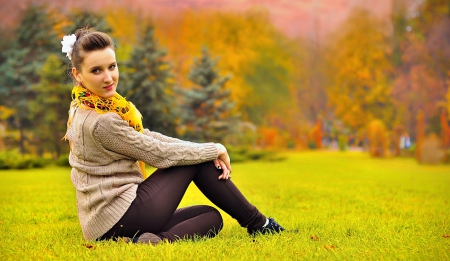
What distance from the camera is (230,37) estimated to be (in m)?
19.9

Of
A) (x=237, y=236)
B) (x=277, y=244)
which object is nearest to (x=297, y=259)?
(x=277, y=244)

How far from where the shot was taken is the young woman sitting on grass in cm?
254

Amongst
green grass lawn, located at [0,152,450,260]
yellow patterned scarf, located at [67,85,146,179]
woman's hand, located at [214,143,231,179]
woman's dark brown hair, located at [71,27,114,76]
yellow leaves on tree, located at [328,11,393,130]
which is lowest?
green grass lawn, located at [0,152,450,260]

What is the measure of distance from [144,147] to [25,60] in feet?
44.8

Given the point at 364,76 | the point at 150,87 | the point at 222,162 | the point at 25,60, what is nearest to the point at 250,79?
the point at 364,76

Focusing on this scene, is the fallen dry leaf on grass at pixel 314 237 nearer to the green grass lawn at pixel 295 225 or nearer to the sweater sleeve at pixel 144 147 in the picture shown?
the green grass lawn at pixel 295 225

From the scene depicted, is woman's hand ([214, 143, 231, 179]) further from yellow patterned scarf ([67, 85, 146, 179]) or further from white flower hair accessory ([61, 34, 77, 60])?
white flower hair accessory ([61, 34, 77, 60])

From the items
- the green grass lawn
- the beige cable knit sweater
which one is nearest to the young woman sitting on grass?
the beige cable knit sweater

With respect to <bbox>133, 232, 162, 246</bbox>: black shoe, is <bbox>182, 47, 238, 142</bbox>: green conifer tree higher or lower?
higher

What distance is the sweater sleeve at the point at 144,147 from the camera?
8.19 ft

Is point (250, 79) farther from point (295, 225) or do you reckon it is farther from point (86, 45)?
point (86, 45)

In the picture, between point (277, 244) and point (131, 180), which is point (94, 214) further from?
point (277, 244)

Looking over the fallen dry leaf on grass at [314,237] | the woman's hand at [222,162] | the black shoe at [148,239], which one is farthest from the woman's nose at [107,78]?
the fallen dry leaf on grass at [314,237]

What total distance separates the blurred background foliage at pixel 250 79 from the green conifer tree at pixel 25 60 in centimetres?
3
